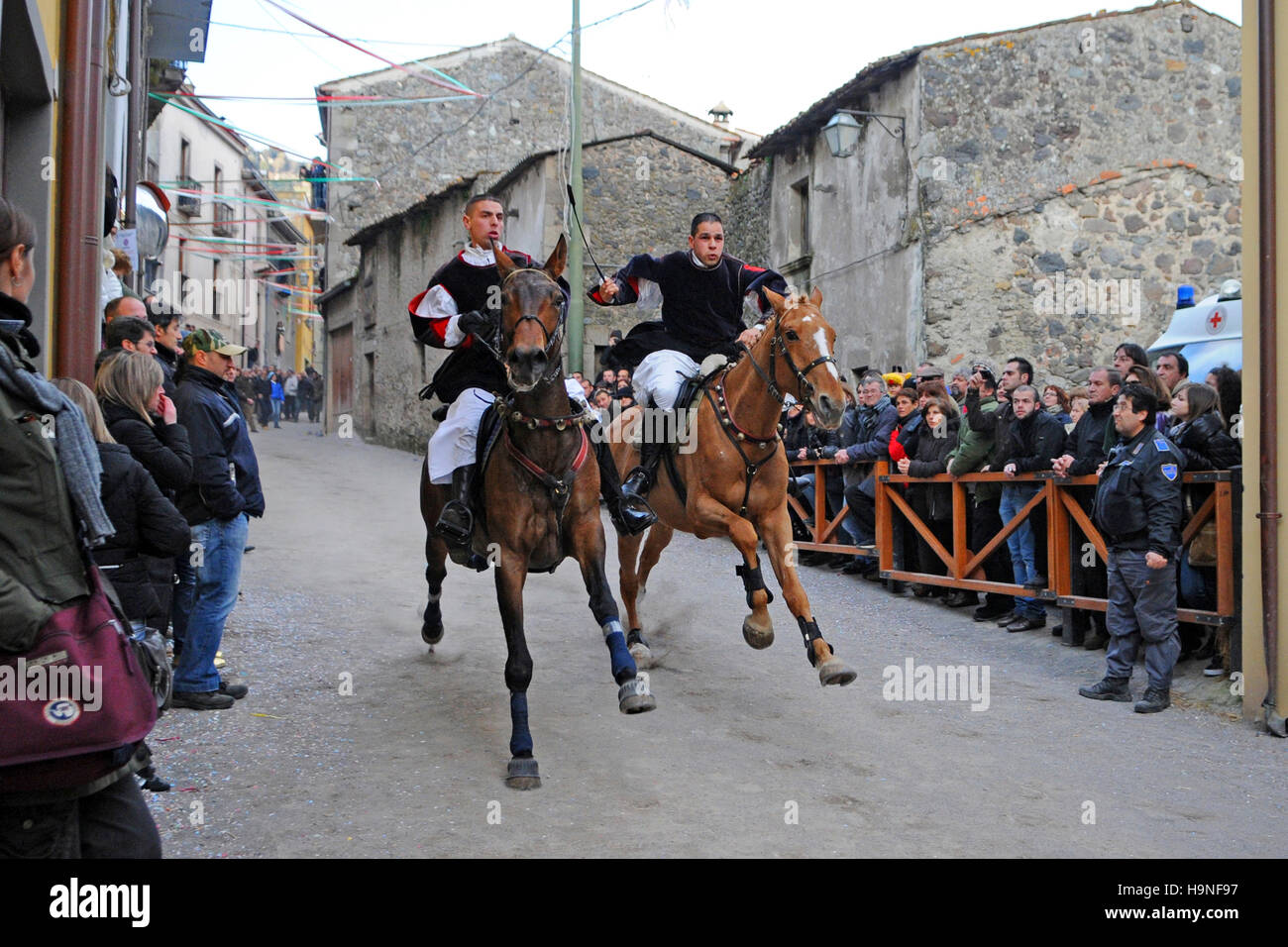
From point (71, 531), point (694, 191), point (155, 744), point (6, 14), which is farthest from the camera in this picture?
point (694, 191)

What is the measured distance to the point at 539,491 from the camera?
564cm

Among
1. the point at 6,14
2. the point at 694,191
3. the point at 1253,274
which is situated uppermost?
the point at 694,191

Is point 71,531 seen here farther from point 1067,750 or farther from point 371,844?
point 1067,750

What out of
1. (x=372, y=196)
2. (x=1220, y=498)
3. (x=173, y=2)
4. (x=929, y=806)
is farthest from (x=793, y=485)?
(x=372, y=196)

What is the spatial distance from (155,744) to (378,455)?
19.9 meters

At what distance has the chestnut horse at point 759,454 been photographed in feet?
20.8

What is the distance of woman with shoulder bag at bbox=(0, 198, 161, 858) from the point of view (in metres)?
2.50

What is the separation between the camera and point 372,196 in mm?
31891

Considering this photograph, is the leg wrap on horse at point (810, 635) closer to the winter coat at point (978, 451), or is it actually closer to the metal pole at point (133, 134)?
the winter coat at point (978, 451)

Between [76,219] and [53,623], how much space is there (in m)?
4.04

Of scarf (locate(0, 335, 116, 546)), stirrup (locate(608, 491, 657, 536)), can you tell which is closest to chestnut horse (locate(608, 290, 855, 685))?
stirrup (locate(608, 491, 657, 536))

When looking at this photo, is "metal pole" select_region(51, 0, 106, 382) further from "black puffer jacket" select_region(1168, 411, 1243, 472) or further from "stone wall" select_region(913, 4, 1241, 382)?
"stone wall" select_region(913, 4, 1241, 382)

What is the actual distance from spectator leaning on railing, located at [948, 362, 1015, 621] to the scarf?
328 inches

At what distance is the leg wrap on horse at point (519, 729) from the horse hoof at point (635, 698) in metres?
0.47
